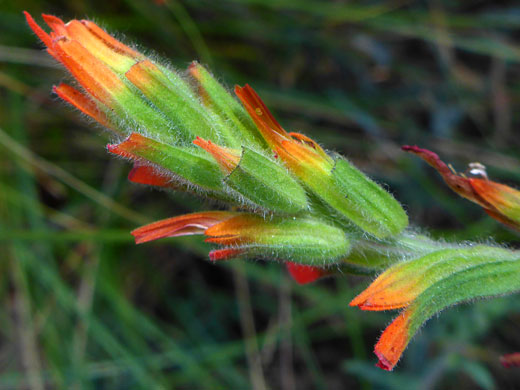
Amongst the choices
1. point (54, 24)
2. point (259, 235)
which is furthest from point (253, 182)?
point (54, 24)

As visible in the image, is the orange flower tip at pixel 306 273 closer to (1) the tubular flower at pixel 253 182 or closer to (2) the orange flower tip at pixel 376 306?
(1) the tubular flower at pixel 253 182

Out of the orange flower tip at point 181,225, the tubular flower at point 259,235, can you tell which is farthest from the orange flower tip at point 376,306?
the orange flower tip at point 181,225

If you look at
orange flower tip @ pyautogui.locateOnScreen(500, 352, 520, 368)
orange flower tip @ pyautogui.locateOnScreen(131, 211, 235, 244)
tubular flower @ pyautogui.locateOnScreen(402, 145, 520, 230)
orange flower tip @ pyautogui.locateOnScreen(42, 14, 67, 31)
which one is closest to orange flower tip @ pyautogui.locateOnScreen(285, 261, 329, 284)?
orange flower tip @ pyautogui.locateOnScreen(131, 211, 235, 244)

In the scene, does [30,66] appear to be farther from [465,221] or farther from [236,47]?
[465,221]

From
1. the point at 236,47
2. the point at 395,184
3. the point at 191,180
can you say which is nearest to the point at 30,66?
the point at 236,47

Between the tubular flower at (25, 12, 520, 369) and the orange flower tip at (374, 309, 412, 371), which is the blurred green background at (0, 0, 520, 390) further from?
the orange flower tip at (374, 309, 412, 371)
